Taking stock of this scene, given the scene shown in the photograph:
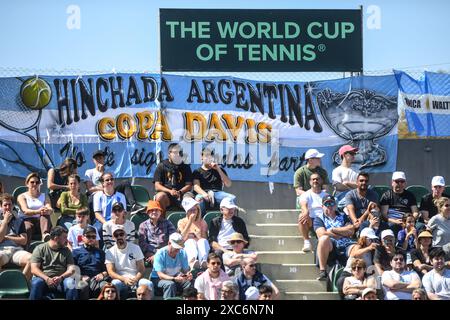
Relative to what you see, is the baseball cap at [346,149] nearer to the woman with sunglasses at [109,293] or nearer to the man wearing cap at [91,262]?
the man wearing cap at [91,262]

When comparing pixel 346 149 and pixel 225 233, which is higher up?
pixel 346 149

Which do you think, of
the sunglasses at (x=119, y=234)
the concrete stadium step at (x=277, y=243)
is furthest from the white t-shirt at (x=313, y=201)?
the sunglasses at (x=119, y=234)

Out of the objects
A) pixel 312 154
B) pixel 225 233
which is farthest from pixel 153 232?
pixel 312 154

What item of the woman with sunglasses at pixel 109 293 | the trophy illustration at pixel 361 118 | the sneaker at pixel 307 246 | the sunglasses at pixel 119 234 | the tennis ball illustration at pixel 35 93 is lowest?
the woman with sunglasses at pixel 109 293

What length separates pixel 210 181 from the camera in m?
14.3

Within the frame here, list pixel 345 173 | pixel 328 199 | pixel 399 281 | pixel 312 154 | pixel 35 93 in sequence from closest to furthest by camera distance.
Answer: pixel 399 281 → pixel 328 199 → pixel 312 154 → pixel 345 173 → pixel 35 93

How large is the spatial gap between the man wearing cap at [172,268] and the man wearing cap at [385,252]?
2.43 meters

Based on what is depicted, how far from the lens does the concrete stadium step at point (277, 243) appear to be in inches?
552

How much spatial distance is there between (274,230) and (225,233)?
4.13 ft

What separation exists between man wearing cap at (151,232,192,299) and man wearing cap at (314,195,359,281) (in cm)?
180

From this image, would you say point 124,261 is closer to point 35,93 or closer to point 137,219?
point 137,219

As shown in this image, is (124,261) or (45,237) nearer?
(124,261)

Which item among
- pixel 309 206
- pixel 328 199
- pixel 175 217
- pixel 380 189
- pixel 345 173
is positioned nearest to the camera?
pixel 328 199

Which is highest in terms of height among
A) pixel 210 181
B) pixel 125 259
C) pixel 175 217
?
pixel 210 181
